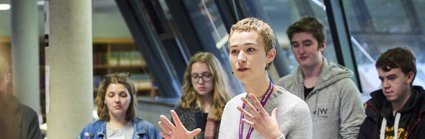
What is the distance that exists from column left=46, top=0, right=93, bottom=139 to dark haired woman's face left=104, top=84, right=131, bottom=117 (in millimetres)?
1276

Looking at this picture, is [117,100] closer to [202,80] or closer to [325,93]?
[202,80]

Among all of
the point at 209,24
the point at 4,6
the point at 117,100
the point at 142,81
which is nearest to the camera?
the point at 117,100

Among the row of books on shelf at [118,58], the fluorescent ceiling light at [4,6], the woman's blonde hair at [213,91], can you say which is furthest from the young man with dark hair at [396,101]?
the row of books on shelf at [118,58]

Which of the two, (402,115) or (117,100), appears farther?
(117,100)

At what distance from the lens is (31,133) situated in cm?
262

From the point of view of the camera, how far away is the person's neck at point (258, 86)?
1.81m

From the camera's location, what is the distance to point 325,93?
2902mm

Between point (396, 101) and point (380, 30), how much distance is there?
2220 mm

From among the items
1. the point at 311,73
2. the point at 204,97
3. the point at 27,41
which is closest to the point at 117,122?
the point at 204,97

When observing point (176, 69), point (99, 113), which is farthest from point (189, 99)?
point (176, 69)

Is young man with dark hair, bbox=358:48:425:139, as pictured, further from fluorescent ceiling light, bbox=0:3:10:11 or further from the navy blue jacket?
fluorescent ceiling light, bbox=0:3:10:11

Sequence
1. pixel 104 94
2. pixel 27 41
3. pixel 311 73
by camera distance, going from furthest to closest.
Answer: pixel 27 41 < pixel 104 94 < pixel 311 73

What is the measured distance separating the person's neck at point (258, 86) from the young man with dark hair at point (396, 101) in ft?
3.84

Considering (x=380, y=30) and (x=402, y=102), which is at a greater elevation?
(x=380, y=30)
